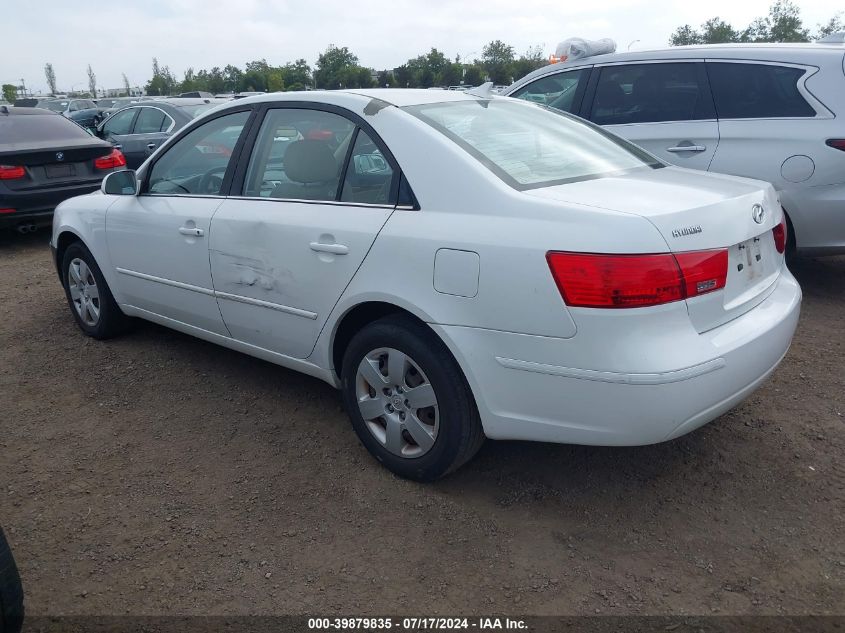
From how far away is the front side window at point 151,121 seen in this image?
10648mm

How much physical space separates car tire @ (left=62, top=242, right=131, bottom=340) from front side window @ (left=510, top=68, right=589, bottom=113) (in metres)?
3.62

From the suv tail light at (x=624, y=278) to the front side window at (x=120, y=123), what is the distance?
10.3 metres

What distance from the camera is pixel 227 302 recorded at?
3.78m

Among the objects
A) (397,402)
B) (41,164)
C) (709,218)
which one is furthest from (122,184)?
(41,164)

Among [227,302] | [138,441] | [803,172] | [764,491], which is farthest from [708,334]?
[803,172]

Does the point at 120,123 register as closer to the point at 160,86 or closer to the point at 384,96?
the point at 384,96

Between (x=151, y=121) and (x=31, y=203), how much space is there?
11.3 feet

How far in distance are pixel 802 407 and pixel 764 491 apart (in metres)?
0.89

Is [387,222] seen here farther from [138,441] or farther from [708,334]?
[138,441]

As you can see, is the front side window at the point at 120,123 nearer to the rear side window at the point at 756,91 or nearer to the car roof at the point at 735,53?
the car roof at the point at 735,53

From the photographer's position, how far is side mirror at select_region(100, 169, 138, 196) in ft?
14.4

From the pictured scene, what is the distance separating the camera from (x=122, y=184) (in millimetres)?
4406

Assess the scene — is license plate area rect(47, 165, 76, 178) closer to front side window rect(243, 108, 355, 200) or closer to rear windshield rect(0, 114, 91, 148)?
rear windshield rect(0, 114, 91, 148)

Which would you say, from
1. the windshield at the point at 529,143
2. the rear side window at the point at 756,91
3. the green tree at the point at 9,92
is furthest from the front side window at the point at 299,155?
the green tree at the point at 9,92
